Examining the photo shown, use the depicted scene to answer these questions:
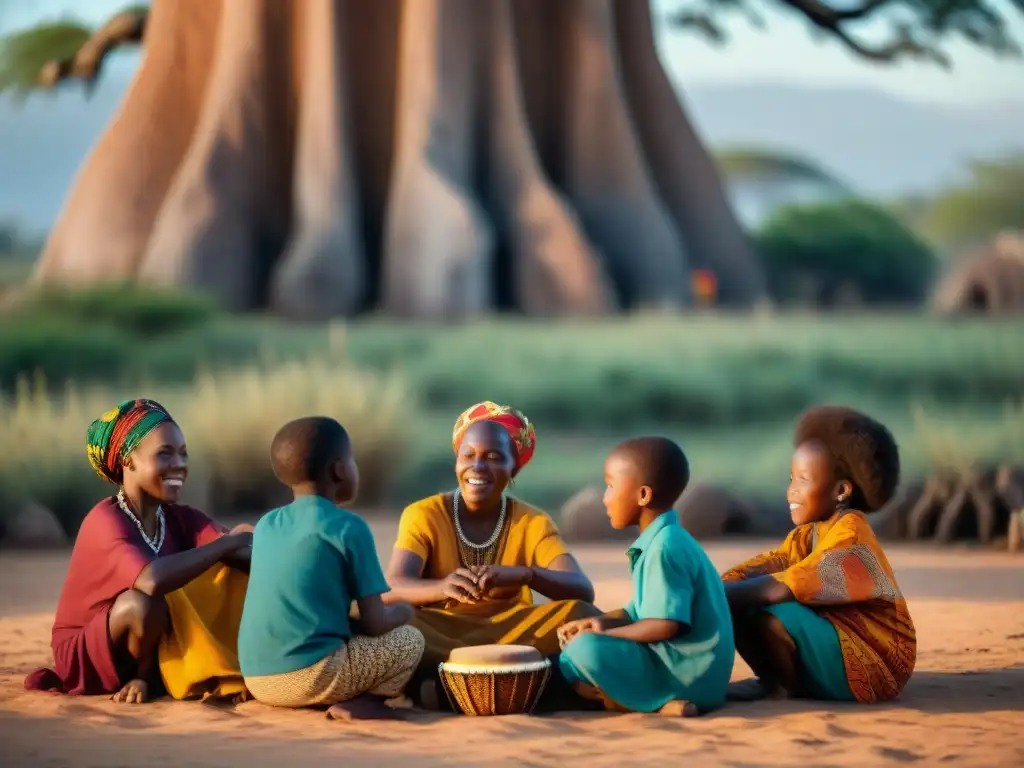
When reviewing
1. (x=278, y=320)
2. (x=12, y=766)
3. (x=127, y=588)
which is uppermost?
(x=278, y=320)

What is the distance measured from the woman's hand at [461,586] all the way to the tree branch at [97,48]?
795 inches

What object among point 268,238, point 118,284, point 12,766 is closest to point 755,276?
point 268,238

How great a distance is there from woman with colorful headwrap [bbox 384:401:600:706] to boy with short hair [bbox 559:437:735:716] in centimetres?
30

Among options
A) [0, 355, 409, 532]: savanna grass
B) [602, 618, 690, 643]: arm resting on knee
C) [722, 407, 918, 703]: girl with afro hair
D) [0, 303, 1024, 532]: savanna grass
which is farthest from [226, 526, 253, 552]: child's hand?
[0, 303, 1024, 532]: savanna grass

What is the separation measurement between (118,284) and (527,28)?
18.7ft

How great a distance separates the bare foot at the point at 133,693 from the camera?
5207 millimetres

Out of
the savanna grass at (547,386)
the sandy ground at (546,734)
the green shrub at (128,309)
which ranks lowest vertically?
the sandy ground at (546,734)

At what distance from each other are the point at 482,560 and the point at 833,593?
114 cm

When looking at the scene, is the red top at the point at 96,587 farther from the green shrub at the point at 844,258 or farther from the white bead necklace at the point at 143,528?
the green shrub at the point at 844,258

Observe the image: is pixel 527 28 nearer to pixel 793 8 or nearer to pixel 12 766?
pixel 793 8

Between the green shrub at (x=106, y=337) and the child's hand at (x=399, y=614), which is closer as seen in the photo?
the child's hand at (x=399, y=614)

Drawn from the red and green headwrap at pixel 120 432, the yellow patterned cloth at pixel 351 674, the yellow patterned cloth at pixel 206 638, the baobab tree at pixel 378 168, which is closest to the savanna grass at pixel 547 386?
the baobab tree at pixel 378 168

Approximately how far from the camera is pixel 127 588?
513cm

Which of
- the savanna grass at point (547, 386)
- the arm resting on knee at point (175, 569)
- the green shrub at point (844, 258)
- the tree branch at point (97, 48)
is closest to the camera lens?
the arm resting on knee at point (175, 569)
